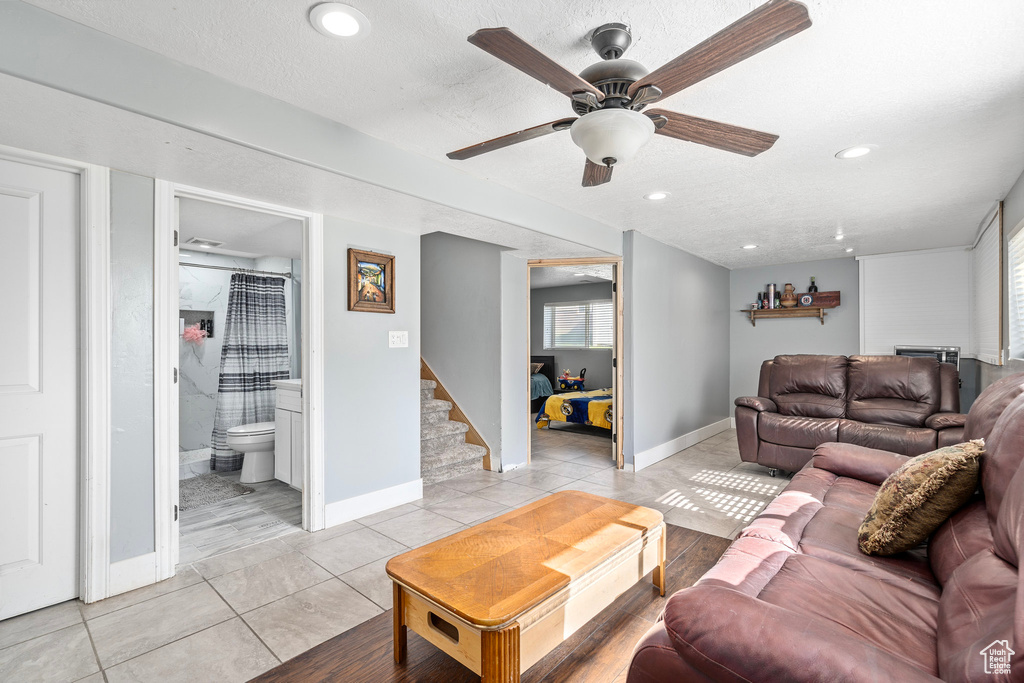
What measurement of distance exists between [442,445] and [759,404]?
2.91 meters

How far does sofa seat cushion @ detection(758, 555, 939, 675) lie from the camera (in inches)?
45.8

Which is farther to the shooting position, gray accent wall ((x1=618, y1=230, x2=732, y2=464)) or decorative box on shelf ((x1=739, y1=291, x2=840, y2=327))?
decorative box on shelf ((x1=739, y1=291, x2=840, y2=327))

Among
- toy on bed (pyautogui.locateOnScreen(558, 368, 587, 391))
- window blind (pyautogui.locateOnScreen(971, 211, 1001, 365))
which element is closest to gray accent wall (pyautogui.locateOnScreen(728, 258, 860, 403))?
window blind (pyautogui.locateOnScreen(971, 211, 1001, 365))

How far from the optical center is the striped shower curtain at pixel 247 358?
440cm

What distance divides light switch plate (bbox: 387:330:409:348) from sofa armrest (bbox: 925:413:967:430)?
3935 millimetres

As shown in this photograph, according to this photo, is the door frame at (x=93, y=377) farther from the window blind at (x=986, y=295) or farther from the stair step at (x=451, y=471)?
the window blind at (x=986, y=295)

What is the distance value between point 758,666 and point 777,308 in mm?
6212

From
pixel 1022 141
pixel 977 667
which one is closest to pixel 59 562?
pixel 977 667

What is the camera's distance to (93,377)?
223cm

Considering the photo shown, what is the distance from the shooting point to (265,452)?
4.07 metres

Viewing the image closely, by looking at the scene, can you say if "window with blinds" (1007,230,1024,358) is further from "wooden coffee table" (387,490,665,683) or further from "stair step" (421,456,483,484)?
"stair step" (421,456,483,484)

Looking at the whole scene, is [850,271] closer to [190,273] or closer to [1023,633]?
[1023,633]

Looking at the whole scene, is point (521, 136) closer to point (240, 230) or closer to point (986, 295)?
point (240, 230)

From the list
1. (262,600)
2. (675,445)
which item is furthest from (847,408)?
(262,600)
